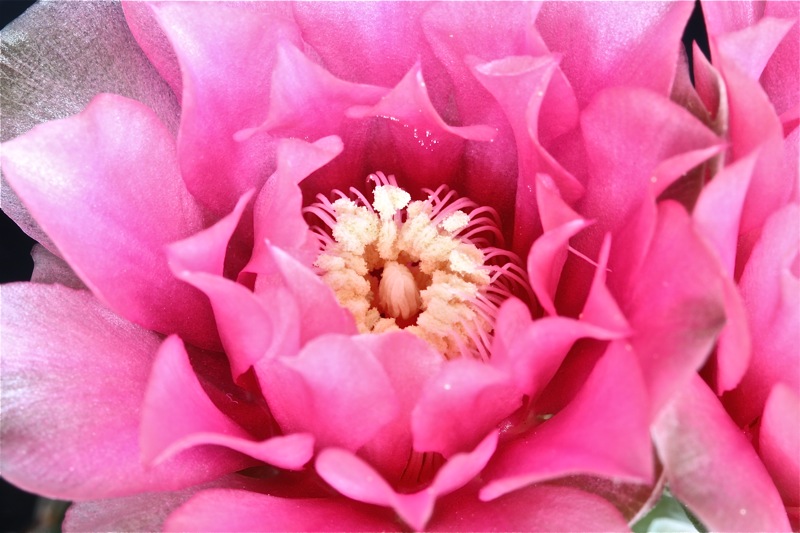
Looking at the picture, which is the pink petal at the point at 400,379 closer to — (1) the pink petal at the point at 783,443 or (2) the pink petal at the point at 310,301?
(2) the pink petal at the point at 310,301

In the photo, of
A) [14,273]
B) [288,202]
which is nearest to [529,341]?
[288,202]

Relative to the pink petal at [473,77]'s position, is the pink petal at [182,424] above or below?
below

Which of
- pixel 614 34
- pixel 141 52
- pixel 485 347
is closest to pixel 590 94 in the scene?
pixel 614 34

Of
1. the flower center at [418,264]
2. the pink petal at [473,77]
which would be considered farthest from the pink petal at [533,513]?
the pink petal at [473,77]

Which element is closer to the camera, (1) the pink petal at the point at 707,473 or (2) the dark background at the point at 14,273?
(1) the pink petal at the point at 707,473

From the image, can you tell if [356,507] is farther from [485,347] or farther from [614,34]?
[614,34]

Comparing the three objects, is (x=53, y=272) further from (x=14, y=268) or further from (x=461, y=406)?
(x=461, y=406)
